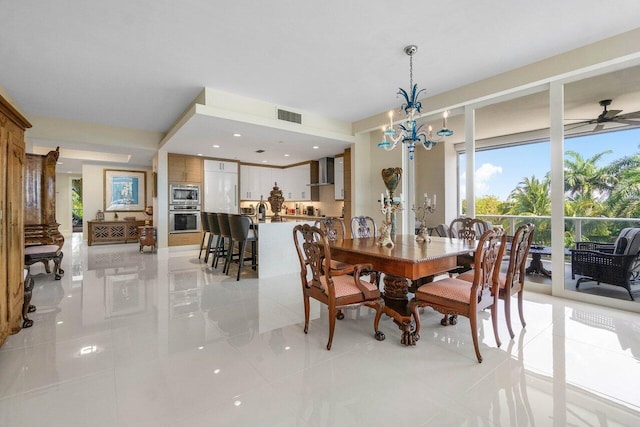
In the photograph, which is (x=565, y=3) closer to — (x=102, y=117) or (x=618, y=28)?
(x=618, y=28)

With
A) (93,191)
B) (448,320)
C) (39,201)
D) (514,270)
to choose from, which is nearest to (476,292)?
(514,270)

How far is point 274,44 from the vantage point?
10.4 feet

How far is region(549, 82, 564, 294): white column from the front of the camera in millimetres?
3635

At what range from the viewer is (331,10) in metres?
2.63

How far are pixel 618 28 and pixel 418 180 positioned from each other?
15.6 feet

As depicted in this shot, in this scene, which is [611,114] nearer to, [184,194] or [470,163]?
[470,163]

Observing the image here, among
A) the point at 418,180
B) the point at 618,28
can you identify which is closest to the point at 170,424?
the point at 618,28

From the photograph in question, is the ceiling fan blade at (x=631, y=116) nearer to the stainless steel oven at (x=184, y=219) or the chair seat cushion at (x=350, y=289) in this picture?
the chair seat cushion at (x=350, y=289)

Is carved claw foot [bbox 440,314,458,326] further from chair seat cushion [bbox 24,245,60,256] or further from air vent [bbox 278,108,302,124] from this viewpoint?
chair seat cushion [bbox 24,245,60,256]

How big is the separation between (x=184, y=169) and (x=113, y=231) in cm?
344

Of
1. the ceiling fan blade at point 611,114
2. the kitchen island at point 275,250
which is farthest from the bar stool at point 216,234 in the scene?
the ceiling fan blade at point 611,114

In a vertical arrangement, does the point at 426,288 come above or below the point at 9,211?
below

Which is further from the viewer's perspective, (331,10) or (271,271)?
(271,271)

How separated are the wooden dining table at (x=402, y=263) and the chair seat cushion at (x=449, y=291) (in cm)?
12
